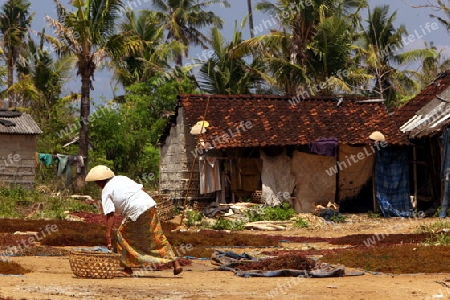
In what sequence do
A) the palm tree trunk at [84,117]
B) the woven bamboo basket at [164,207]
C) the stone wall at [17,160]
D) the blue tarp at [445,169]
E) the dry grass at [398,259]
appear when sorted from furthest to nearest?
the palm tree trunk at [84,117], the stone wall at [17,160], the blue tarp at [445,169], the woven bamboo basket at [164,207], the dry grass at [398,259]

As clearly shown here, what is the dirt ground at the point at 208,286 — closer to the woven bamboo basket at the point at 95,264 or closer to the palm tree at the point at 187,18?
the woven bamboo basket at the point at 95,264

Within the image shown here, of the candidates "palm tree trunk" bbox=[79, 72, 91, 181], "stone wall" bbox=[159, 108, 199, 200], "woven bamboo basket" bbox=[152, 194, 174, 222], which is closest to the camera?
"woven bamboo basket" bbox=[152, 194, 174, 222]

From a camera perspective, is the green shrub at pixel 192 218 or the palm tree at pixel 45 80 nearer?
the green shrub at pixel 192 218

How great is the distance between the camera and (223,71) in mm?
38281

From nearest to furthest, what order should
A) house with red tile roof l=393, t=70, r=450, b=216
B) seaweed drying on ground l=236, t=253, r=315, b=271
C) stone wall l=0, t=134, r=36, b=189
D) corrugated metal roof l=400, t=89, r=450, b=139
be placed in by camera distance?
seaweed drying on ground l=236, t=253, r=315, b=271 → corrugated metal roof l=400, t=89, r=450, b=139 → house with red tile roof l=393, t=70, r=450, b=216 → stone wall l=0, t=134, r=36, b=189

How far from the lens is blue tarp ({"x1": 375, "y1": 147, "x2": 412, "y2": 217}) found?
87.7 feet

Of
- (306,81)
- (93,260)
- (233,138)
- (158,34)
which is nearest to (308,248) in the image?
(93,260)

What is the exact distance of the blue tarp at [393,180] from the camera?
87.7 feet

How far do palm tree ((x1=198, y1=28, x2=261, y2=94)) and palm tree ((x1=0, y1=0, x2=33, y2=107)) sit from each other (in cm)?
1354

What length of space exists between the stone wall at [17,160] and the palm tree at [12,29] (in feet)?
62.2

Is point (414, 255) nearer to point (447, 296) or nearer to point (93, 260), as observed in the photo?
point (447, 296)

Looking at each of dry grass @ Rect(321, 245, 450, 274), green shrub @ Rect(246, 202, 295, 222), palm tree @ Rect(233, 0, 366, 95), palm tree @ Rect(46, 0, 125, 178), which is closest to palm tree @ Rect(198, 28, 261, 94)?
palm tree @ Rect(233, 0, 366, 95)

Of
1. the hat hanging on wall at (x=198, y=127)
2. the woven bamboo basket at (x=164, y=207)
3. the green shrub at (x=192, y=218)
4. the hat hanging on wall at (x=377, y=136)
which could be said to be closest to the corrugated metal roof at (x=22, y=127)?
the hat hanging on wall at (x=198, y=127)

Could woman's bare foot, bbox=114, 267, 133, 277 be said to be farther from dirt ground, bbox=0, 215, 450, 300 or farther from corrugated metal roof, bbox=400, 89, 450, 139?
corrugated metal roof, bbox=400, 89, 450, 139
